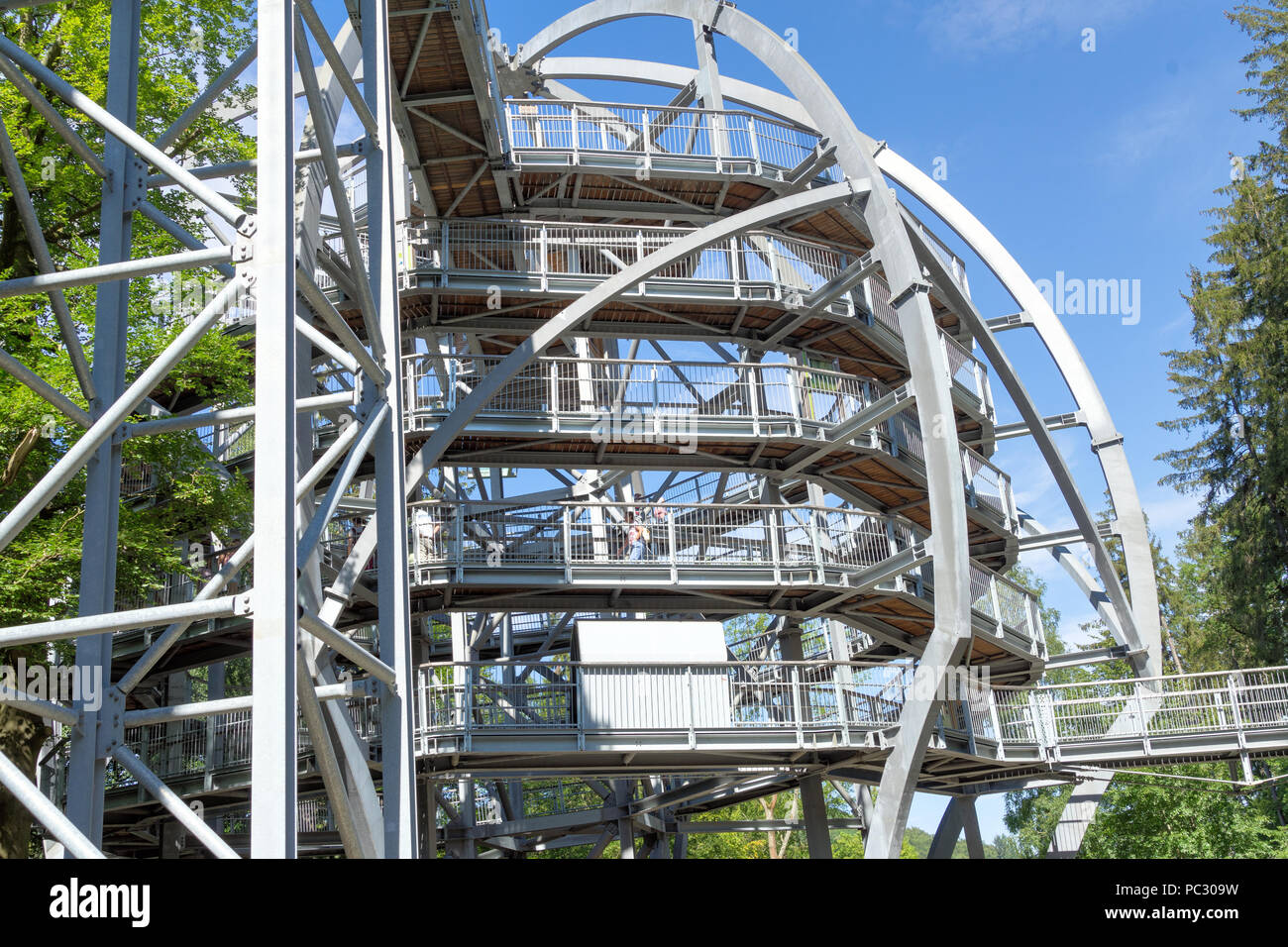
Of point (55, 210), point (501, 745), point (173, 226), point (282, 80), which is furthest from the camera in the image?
point (501, 745)

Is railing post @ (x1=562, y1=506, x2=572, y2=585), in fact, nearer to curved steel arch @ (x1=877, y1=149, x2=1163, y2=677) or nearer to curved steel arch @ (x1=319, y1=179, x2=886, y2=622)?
curved steel arch @ (x1=319, y1=179, x2=886, y2=622)

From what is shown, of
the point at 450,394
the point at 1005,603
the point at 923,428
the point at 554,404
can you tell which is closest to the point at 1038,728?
the point at 1005,603

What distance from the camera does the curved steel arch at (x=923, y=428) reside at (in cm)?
1845

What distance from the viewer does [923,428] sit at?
1969 cm

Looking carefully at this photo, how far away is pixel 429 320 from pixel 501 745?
29.4 ft

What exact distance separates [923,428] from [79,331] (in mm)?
13597

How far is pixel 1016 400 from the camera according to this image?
27125 millimetres

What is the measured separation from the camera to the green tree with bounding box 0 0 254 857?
13336mm

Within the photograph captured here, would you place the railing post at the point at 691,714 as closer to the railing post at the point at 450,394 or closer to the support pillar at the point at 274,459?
the railing post at the point at 450,394

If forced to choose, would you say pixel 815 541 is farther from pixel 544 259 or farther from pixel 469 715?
pixel 544 259

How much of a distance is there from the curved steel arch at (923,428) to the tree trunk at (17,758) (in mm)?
12021
